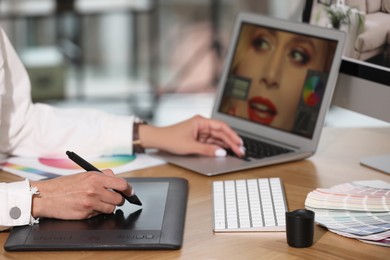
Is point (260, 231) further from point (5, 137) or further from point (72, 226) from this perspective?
point (5, 137)

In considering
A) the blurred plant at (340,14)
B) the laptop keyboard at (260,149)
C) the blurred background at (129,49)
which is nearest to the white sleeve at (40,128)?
the laptop keyboard at (260,149)

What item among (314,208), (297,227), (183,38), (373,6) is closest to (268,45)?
(373,6)

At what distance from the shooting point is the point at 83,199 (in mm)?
1381

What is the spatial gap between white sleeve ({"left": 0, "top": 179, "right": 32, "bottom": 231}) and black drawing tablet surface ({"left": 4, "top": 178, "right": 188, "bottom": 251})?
0.6 inches

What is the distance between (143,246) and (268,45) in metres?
0.76

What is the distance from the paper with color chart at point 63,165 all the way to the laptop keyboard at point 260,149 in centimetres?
19

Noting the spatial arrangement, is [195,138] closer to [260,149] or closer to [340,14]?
[260,149]

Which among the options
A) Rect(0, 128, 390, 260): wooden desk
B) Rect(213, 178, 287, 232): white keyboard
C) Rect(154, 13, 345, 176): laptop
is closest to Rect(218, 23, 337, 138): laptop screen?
Rect(154, 13, 345, 176): laptop

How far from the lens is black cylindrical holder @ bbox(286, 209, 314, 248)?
1.27 meters

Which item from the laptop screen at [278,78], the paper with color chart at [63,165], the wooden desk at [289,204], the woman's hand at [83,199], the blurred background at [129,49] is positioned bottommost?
the blurred background at [129,49]

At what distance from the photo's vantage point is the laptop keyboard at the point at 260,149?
176cm

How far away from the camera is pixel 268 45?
1895 mm

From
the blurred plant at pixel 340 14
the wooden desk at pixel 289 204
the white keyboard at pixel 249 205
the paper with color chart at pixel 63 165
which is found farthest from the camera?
the blurred plant at pixel 340 14

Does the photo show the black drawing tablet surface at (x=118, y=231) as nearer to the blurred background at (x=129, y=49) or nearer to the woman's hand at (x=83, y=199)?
the woman's hand at (x=83, y=199)
